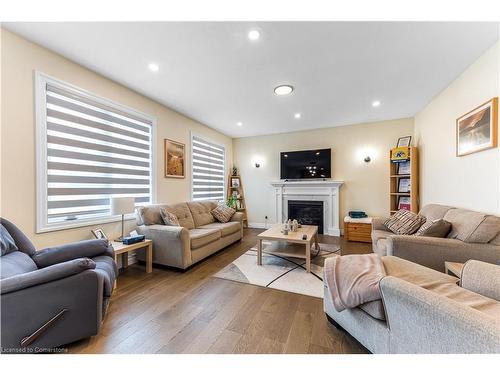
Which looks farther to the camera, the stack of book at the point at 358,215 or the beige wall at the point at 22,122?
the stack of book at the point at 358,215

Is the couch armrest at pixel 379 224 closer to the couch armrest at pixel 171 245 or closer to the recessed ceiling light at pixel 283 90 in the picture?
the recessed ceiling light at pixel 283 90

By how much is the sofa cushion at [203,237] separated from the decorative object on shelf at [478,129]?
348 centimetres

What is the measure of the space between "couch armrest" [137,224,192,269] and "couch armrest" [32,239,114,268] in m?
0.70

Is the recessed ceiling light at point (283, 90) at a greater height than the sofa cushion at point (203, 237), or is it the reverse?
the recessed ceiling light at point (283, 90)

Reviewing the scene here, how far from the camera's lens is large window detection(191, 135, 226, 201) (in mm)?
4547

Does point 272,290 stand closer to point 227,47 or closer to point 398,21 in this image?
point 227,47

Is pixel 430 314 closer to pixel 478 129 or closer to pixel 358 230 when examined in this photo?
pixel 478 129

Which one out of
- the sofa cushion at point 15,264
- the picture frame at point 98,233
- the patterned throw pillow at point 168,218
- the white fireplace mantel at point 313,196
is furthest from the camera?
the white fireplace mantel at point 313,196

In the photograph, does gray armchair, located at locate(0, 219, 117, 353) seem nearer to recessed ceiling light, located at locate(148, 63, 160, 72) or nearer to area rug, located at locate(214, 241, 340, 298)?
area rug, located at locate(214, 241, 340, 298)

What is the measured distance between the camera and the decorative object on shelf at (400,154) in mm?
3945

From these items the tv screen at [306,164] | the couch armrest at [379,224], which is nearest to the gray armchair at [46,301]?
the couch armrest at [379,224]

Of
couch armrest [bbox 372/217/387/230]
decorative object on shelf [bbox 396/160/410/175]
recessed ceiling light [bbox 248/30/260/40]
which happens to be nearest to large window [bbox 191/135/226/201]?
recessed ceiling light [bbox 248/30/260/40]

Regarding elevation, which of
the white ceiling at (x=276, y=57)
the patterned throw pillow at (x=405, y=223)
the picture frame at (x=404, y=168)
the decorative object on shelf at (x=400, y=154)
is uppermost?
the white ceiling at (x=276, y=57)

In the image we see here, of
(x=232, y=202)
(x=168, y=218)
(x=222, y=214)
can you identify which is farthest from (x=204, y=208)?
(x=232, y=202)
